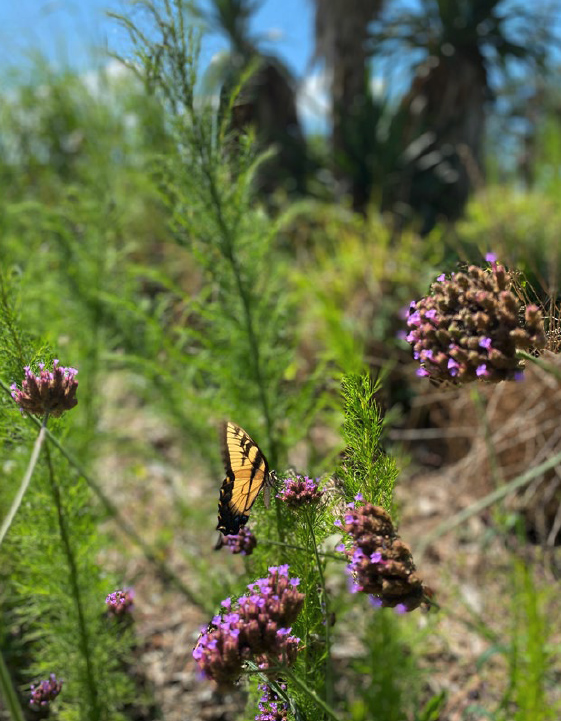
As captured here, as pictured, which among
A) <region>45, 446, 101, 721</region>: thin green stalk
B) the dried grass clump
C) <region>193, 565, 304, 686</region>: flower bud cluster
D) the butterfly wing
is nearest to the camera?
<region>193, 565, 304, 686</region>: flower bud cluster

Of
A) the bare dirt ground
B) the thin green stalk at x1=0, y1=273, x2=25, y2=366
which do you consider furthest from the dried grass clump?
the thin green stalk at x1=0, y1=273, x2=25, y2=366

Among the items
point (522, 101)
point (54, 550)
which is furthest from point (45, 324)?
point (522, 101)

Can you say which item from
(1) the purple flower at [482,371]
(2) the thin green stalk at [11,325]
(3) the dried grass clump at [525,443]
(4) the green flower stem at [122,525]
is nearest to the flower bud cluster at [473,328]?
(1) the purple flower at [482,371]

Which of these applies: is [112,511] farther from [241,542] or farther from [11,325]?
[11,325]

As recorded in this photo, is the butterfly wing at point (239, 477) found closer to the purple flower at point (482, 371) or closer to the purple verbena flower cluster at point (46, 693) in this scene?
the purple flower at point (482, 371)

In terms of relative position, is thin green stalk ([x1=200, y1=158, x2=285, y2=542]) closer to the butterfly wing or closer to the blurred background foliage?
the blurred background foliage

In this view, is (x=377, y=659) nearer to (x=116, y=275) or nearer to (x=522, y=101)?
(x=116, y=275)
